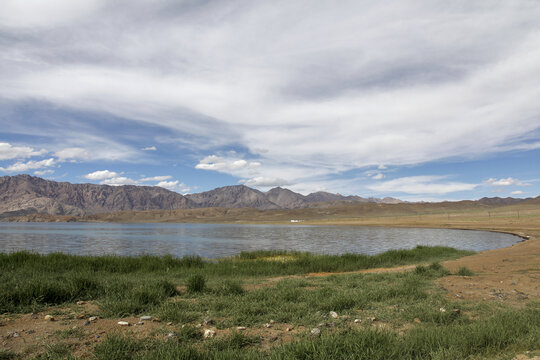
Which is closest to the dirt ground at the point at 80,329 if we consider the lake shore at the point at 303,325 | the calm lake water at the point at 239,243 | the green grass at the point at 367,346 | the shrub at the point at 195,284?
the lake shore at the point at 303,325

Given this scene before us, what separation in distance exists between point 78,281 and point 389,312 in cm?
837

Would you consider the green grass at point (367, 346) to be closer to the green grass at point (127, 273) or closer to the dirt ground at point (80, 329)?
the dirt ground at point (80, 329)

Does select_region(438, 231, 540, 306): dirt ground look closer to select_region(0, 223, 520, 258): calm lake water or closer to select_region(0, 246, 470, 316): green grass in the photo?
select_region(0, 246, 470, 316): green grass

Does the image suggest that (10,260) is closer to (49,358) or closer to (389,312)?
(49,358)

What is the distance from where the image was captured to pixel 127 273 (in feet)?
51.6

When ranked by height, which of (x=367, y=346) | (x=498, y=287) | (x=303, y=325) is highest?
(x=367, y=346)

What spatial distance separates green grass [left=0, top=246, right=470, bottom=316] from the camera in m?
7.96

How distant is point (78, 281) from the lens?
910 cm

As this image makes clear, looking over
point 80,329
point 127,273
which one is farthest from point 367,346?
point 127,273

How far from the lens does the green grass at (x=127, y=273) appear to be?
7957mm

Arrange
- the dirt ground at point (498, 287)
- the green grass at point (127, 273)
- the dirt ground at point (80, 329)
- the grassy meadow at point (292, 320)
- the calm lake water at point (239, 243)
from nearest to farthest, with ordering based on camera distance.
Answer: the grassy meadow at point (292, 320)
the dirt ground at point (80, 329)
the green grass at point (127, 273)
the dirt ground at point (498, 287)
the calm lake water at point (239, 243)

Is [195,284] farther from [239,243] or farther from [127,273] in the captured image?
[239,243]

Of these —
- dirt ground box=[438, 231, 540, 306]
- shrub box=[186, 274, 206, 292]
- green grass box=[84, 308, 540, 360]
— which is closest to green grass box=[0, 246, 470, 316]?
shrub box=[186, 274, 206, 292]

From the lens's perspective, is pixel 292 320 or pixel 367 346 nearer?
pixel 367 346
